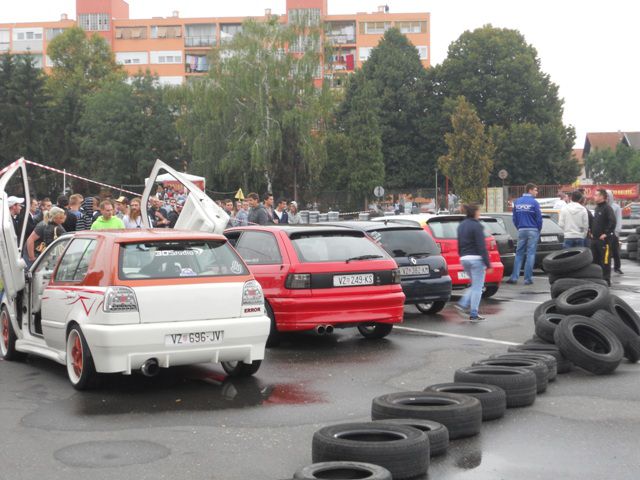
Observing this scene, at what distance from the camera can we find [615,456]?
20.5 feet

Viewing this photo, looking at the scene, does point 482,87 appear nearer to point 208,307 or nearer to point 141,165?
point 141,165

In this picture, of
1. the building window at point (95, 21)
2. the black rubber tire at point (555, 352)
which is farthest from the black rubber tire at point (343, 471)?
the building window at point (95, 21)

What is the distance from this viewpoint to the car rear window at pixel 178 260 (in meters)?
8.69

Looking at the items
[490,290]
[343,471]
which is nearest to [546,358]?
[343,471]

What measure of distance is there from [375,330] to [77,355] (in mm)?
4526

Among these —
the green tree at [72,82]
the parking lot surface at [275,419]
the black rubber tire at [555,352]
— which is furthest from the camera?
the green tree at [72,82]

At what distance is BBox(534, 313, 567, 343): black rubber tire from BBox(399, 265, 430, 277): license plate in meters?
3.59

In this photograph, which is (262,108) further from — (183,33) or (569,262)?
(183,33)

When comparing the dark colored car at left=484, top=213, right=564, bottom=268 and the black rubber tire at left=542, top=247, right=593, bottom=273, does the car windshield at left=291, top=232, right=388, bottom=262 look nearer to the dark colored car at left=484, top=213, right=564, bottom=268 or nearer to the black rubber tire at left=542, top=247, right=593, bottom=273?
the black rubber tire at left=542, top=247, right=593, bottom=273

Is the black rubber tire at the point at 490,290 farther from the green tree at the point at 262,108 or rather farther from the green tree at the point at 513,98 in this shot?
the green tree at the point at 513,98

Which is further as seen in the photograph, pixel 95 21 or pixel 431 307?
pixel 95 21

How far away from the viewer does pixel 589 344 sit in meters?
10.2

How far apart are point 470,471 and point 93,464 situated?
2432 mm

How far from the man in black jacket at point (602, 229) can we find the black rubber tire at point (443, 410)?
1213 centimetres
